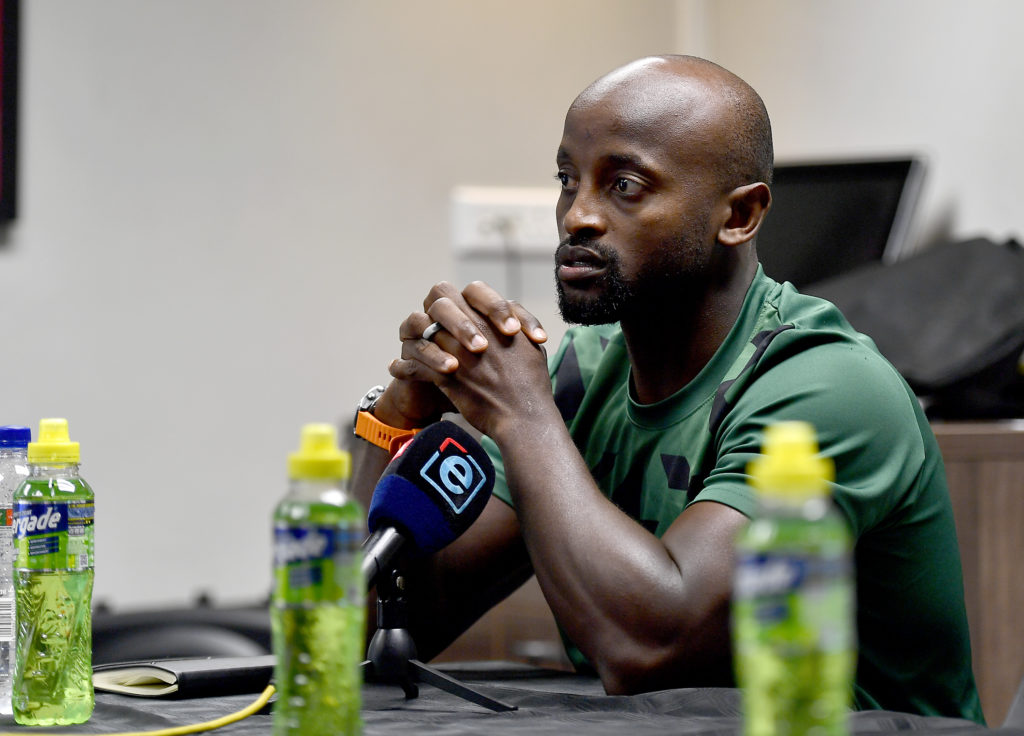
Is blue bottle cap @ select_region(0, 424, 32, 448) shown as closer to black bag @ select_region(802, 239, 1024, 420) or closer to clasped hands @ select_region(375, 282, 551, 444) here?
clasped hands @ select_region(375, 282, 551, 444)

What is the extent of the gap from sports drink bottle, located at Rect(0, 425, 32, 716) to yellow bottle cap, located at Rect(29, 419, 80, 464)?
47 mm

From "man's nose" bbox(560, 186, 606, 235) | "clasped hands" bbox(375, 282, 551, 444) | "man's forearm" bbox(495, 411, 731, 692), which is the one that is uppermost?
"man's nose" bbox(560, 186, 606, 235)

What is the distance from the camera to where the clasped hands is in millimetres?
1146

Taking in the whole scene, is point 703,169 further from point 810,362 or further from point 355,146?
point 355,146

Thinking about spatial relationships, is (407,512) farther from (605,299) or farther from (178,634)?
(178,634)

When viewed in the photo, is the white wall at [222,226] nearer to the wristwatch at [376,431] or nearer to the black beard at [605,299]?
the wristwatch at [376,431]

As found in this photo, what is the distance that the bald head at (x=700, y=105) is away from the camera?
127cm

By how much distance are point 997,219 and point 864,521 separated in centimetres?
127

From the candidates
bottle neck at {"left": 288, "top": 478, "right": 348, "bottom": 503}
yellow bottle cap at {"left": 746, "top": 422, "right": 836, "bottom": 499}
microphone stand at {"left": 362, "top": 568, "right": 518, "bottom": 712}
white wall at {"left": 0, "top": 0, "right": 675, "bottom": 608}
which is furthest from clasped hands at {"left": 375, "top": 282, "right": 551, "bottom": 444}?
white wall at {"left": 0, "top": 0, "right": 675, "bottom": 608}

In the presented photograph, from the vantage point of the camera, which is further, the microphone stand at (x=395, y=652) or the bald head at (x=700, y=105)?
the bald head at (x=700, y=105)

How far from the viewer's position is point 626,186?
1.27 metres

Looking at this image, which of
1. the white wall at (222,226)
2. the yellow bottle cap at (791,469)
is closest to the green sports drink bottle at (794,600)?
the yellow bottle cap at (791,469)

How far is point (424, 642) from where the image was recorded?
1.35 metres

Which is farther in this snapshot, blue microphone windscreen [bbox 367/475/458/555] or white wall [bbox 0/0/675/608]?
white wall [bbox 0/0/675/608]
